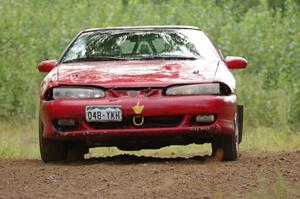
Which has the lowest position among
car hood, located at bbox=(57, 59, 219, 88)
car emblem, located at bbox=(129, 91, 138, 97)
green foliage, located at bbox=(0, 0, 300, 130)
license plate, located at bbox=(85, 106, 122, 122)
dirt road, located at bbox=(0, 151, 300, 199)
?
green foliage, located at bbox=(0, 0, 300, 130)

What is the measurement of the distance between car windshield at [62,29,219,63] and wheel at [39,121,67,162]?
0.91m

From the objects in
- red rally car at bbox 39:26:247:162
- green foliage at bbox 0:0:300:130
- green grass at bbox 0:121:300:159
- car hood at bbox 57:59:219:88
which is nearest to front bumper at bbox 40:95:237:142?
red rally car at bbox 39:26:247:162

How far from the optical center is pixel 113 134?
787cm

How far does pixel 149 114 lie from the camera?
7.75 meters

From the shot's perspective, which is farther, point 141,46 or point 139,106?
point 141,46

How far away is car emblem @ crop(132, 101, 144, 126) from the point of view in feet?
25.4

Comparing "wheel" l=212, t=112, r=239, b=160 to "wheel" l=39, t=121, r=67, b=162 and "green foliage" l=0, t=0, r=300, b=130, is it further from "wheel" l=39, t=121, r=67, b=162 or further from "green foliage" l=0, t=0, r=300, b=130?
"green foliage" l=0, t=0, r=300, b=130

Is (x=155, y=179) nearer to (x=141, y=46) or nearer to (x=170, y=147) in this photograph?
(x=141, y=46)

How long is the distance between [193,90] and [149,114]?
428 mm

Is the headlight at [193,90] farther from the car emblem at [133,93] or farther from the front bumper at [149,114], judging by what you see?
the car emblem at [133,93]

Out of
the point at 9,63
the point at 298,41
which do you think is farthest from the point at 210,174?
the point at 9,63

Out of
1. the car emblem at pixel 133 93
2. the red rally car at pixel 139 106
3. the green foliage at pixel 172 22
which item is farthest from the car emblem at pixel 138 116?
the green foliage at pixel 172 22

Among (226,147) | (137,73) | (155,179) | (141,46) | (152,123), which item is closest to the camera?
(155,179)

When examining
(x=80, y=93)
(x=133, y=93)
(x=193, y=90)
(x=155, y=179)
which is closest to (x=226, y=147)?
(x=193, y=90)
